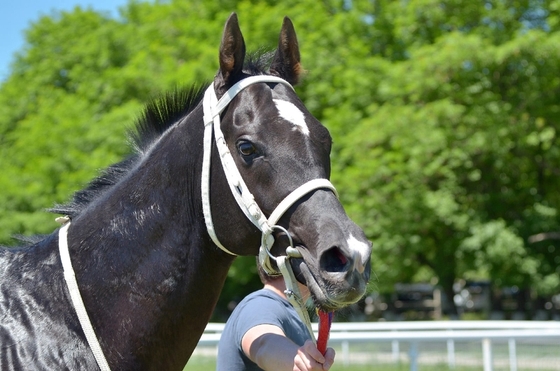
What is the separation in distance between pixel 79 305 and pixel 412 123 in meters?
13.1

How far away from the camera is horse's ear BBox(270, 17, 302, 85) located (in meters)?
2.88

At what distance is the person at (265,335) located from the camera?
2.88 m

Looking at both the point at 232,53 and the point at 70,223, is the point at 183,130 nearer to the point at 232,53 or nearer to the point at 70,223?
the point at 232,53

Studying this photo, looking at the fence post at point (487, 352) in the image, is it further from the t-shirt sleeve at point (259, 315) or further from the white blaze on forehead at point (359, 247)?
the white blaze on forehead at point (359, 247)

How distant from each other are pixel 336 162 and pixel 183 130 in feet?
44.8

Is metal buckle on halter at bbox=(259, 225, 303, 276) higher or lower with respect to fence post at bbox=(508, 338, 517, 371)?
higher

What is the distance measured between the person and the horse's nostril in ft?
1.46

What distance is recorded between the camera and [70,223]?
284 centimetres

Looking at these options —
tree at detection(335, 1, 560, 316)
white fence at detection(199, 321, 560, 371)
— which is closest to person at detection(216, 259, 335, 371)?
white fence at detection(199, 321, 560, 371)

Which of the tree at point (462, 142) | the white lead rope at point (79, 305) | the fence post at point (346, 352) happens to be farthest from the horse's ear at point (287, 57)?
the tree at point (462, 142)

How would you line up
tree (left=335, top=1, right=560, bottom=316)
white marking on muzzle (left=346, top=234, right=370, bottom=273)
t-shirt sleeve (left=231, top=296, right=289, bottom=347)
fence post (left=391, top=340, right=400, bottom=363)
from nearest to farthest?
white marking on muzzle (left=346, top=234, right=370, bottom=273) < t-shirt sleeve (left=231, top=296, right=289, bottom=347) < fence post (left=391, top=340, right=400, bottom=363) < tree (left=335, top=1, right=560, bottom=316)

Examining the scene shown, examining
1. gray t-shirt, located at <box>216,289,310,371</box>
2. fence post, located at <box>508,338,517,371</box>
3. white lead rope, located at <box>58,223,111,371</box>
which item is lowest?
fence post, located at <box>508,338,517,371</box>

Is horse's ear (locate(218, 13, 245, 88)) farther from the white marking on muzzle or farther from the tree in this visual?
the tree

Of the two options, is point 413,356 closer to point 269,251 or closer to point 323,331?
point 323,331
